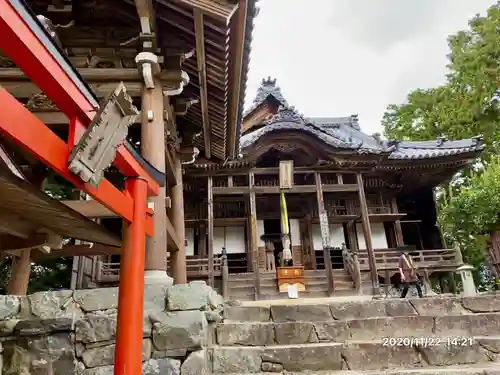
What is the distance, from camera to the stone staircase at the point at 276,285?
35.8 feet

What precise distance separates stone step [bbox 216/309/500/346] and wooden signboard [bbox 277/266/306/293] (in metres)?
6.77

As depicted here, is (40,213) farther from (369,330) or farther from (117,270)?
(117,270)

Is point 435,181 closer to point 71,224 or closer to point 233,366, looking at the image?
point 233,366

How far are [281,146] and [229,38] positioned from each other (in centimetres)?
965

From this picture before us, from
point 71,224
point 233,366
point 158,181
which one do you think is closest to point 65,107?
point 71,224

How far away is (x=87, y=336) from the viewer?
9.82 ft

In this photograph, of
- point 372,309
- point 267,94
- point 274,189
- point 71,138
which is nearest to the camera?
point 71,138

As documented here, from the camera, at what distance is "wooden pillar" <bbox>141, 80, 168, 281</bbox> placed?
3.32 metres

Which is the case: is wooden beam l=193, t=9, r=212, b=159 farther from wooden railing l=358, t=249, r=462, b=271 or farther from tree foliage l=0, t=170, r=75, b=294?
wooden railing l=358, t=249, r=462, b=271

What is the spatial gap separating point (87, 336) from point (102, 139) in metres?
2.07

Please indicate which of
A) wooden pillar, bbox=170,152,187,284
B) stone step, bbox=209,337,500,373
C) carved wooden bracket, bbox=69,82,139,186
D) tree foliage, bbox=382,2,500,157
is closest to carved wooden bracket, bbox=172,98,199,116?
wooden pillar, bbox=170,152,187,284

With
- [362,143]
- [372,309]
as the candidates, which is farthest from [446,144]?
[372,309]

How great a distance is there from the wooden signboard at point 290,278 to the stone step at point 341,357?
23.5ft

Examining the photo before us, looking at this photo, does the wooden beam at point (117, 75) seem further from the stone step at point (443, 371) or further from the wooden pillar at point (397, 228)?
the wooden pillar at point (397, 228)
